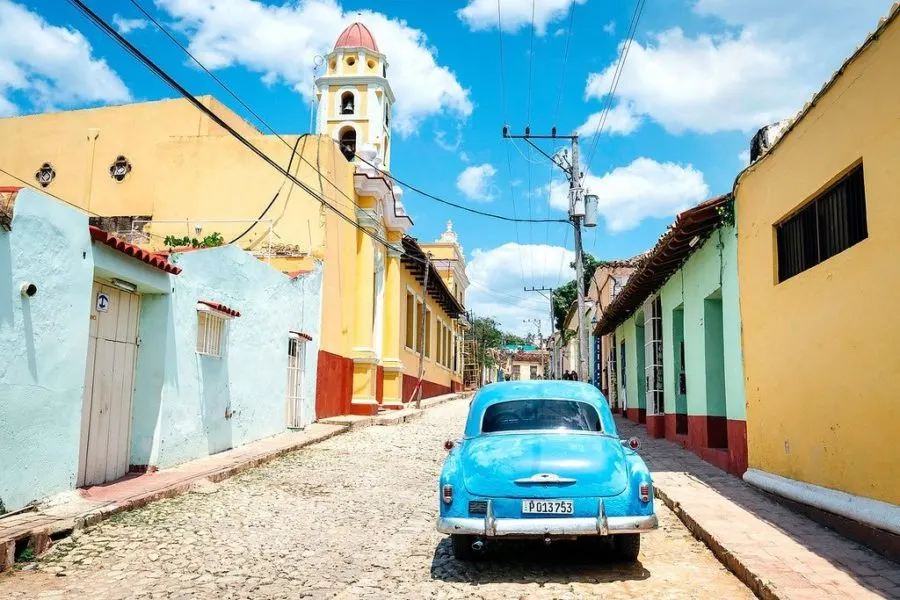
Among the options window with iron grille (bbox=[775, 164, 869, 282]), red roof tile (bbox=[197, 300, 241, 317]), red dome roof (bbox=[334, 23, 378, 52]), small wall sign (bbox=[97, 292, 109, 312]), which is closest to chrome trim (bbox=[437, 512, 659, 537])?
window with iron grille (bbox=[775, 164, 869, 282])

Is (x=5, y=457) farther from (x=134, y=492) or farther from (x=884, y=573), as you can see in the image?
(x=884, y=573)

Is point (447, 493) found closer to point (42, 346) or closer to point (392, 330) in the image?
point (42, 346)

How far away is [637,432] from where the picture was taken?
56.0 ft

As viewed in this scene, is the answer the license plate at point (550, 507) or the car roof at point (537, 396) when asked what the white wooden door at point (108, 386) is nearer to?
the car roof at point (537, 396)

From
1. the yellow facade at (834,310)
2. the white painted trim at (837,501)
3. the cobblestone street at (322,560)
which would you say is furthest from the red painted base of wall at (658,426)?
the cobblestone street at (322,560)

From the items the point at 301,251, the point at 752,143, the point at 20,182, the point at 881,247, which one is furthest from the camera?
the point at 20,182

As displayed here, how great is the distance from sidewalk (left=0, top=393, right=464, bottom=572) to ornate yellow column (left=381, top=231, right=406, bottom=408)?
887 centimetres

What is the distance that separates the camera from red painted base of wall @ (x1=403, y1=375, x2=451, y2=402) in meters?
26.4

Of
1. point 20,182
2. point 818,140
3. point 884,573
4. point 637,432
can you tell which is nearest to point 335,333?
point 637,432

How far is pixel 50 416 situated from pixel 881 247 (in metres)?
7.43

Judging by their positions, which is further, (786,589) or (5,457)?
(5,457)

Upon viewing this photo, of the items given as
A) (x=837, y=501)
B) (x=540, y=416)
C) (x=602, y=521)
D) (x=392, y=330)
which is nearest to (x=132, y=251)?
(x=540, y=416)

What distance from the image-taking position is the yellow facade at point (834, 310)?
573cm

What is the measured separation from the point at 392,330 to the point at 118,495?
50.6ft
